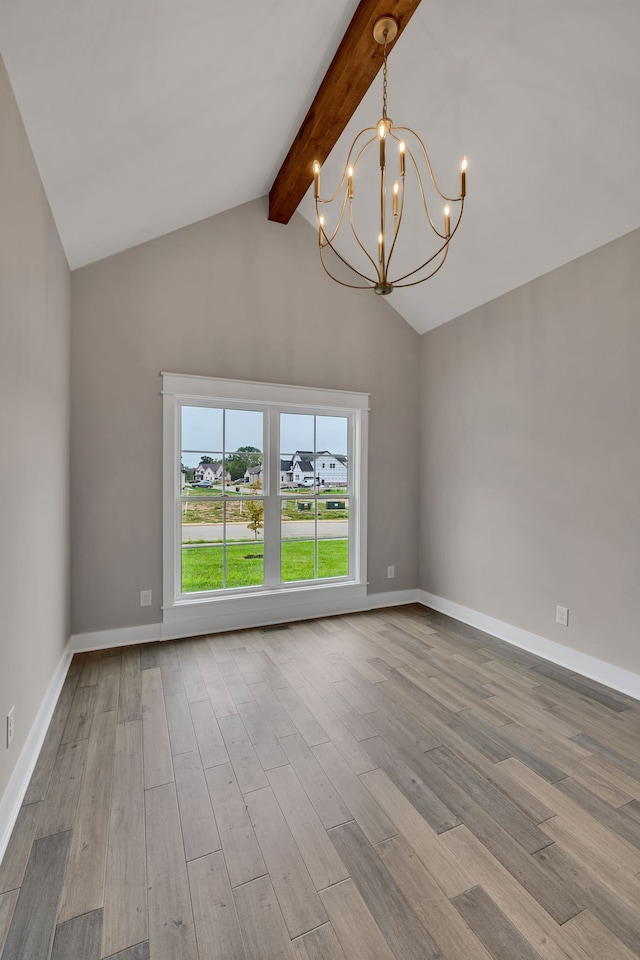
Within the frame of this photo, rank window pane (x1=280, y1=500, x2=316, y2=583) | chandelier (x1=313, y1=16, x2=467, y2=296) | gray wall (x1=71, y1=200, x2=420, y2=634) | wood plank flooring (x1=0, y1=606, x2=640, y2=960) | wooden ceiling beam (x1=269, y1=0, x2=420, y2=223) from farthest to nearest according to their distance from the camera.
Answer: window pane (x1=280, y1=500, x2=316, y2=583) → gray wall (x1=71, y1=200, x2=420, y2=634) → wooden ceiling beam (x1=269, y1=0, x2=420, y2=223) → chandelier (x1=313, y1=16, x2=467, y2=296) → wood plank flooring (x1=0, y1=606, x2=640, y2=960)

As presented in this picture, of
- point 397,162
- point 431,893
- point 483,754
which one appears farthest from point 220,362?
point 431,893

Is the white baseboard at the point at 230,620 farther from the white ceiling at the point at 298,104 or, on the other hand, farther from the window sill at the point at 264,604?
the white ceiling at the point at 298,104

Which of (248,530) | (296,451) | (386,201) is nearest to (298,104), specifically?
(386,201)

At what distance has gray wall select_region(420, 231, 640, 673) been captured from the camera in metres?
2.71

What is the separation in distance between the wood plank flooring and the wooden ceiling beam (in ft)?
11.3

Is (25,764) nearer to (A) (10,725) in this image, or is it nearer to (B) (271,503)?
(A) (10,725)

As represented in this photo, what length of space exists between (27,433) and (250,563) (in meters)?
2.17

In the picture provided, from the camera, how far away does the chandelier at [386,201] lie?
187cm

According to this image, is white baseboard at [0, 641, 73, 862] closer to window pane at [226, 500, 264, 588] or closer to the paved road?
the paved road

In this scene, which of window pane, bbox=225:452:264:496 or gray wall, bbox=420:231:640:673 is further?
→ window pane, bbox=225:452:264:496

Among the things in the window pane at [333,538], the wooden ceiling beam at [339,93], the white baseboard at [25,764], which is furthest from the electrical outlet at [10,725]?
the wooden ceiling beam at [339,93]

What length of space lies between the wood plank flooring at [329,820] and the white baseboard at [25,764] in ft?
0.13

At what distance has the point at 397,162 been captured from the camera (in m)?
3.01

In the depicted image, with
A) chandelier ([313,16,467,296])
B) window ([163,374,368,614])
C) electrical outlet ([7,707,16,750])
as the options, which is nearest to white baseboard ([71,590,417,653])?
window ([163,374,368,614])
